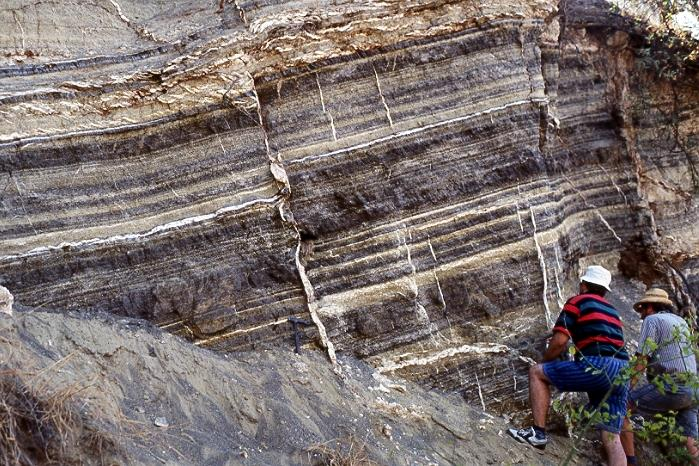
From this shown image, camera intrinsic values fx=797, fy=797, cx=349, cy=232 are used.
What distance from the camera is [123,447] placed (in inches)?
137

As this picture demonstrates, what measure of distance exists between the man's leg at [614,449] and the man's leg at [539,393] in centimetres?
39

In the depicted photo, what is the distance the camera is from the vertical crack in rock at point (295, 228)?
517 centimetres

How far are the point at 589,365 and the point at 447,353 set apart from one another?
1.04 m

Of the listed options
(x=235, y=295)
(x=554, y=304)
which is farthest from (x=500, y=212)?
(x=235, y=295)

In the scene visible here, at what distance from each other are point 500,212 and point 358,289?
1169 mm

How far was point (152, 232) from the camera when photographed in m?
4.89

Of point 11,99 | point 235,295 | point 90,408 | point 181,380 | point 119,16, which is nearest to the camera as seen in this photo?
point 90,408

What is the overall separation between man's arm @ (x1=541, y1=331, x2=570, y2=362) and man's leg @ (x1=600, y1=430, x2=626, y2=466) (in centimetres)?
56

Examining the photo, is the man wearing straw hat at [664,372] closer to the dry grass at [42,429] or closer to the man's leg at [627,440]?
the man's leg at [627,440]

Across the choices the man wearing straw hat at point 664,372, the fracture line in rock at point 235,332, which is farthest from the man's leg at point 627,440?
the fracture line in rock at point 235,332

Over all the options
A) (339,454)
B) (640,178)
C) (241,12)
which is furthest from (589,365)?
(241,12)

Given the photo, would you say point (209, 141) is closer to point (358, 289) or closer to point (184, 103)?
point (184, 103)

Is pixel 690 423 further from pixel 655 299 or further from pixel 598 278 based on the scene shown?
pixel 598 278

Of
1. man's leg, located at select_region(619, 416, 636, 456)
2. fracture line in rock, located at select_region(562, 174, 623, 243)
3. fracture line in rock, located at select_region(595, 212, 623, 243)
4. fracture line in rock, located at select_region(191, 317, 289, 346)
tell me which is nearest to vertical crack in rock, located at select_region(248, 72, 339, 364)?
Answer: fracture line in rock, located at select_region(191, 317, 289, 346)
